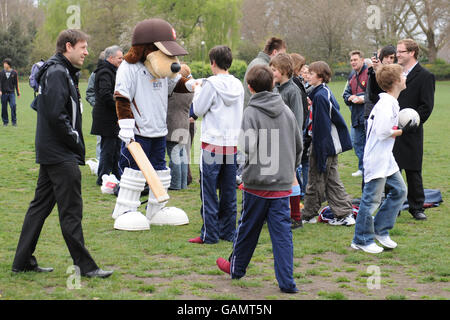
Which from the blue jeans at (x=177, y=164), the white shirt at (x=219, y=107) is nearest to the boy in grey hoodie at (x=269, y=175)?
the white shirt at (x=219, y=107)

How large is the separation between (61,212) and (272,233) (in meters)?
1.83

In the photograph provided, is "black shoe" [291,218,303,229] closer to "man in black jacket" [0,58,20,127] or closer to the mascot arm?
the mascot arm

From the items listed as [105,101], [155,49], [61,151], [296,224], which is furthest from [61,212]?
[105,101]

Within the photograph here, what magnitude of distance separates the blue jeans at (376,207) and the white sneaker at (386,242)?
0.13ft

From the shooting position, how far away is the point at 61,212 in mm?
5242

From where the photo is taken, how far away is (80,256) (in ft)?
17.5

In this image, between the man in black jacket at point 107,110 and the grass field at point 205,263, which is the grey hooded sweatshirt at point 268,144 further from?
the man in black jacket at point 107,110

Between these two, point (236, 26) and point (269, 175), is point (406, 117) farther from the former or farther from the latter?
point (236, 26)

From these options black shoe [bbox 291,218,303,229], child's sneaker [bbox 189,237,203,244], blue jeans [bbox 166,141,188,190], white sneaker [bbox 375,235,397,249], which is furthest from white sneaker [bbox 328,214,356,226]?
blue jeans [bbox 166,141,188,190]

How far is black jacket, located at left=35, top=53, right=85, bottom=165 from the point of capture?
5.07m

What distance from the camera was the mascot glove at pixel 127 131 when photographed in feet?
22.0
